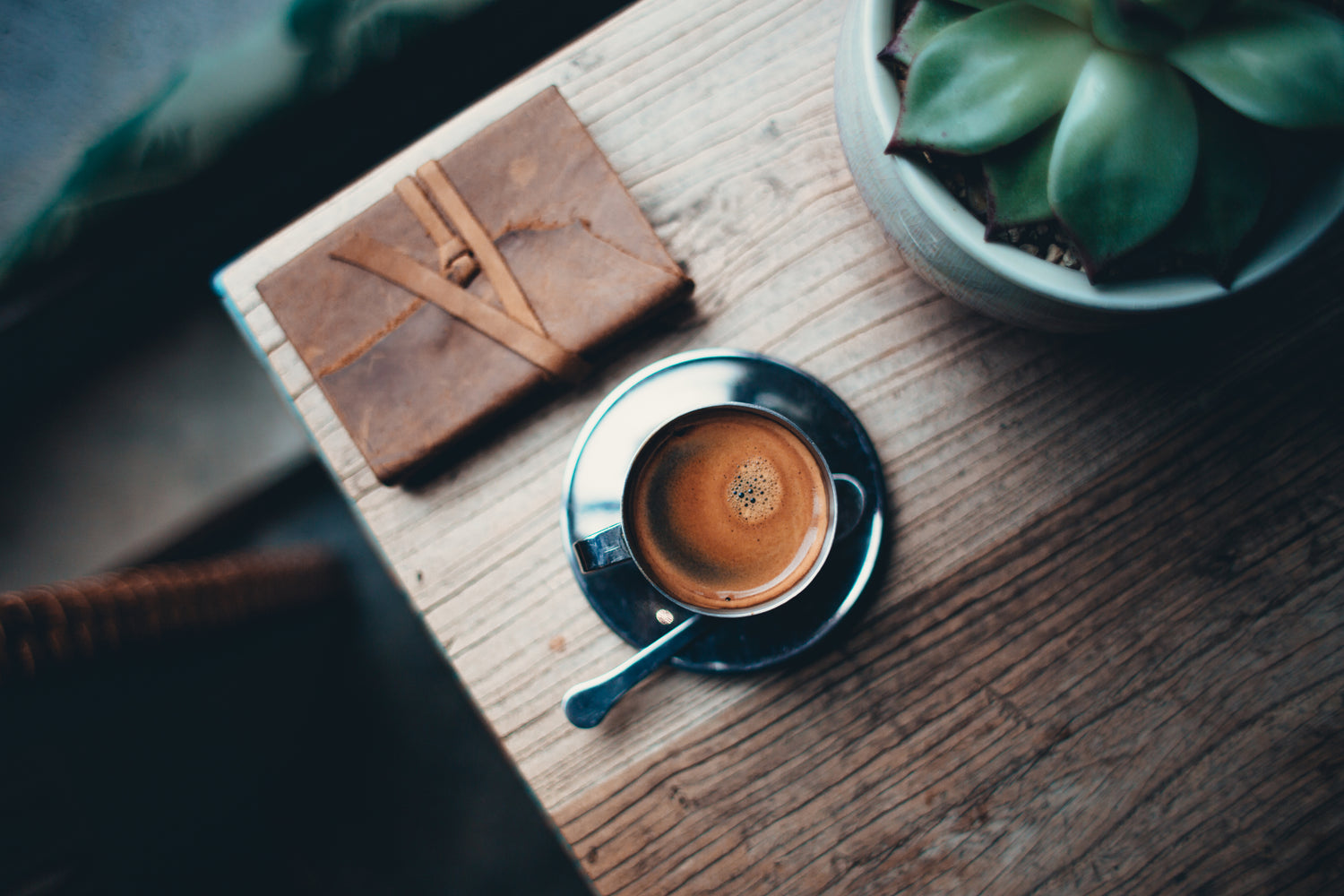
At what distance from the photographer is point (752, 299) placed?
0.64m

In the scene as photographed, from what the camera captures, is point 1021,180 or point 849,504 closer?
point 1021,180

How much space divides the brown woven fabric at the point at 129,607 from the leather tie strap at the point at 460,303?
0.36 meters

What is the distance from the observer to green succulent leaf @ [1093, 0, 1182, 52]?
13.4 inches

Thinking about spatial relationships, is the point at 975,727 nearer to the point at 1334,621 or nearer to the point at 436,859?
the point at 1334,621

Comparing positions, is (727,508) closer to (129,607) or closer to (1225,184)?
(1225,184)

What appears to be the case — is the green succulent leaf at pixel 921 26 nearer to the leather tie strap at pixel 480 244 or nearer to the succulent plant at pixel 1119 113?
the succulent plant at pixel 1119 113

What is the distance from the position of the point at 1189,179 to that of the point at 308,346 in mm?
638

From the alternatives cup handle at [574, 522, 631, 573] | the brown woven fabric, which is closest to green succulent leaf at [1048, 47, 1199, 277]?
cup handle at [574, 522, 631, 573]

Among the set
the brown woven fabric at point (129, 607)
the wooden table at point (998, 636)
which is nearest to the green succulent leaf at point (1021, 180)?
the wooden table at point (998, 636)

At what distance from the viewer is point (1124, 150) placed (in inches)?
14.7

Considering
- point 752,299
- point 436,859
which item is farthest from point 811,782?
point 436,859

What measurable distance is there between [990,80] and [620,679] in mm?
486

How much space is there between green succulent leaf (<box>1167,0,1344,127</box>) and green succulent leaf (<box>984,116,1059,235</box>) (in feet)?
0.23

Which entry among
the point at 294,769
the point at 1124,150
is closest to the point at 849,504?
the point at 1124,150
